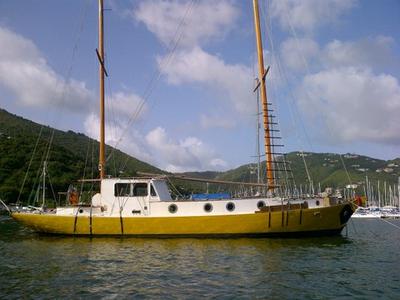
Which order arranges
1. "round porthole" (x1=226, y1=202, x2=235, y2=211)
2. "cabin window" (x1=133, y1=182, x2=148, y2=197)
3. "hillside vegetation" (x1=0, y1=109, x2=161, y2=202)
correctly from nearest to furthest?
"round porthole" (x1=226, y1=202, x2=235, y2=211) < "cabin window" (x1=133, y1=182, x2=148, y2=197) < "hillside vegetation" (x1=0, y1=109, x2=161, y2=202)

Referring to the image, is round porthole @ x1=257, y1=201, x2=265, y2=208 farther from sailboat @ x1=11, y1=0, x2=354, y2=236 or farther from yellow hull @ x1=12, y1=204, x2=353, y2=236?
yellow hull @ x1=12, y1=204, x2=353, y2=236

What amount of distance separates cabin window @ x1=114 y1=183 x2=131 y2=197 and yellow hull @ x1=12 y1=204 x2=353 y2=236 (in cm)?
170

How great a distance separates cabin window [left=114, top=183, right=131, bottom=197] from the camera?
2698 centimetres

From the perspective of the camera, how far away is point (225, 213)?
2548 centimetres

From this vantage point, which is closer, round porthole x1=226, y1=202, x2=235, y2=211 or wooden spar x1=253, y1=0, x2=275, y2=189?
round porthole x1=226, y1=202, x2=235, y2=211

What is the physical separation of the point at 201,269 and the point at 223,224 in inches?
357

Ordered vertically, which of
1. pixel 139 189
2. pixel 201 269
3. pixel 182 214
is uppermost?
pixel 139 189

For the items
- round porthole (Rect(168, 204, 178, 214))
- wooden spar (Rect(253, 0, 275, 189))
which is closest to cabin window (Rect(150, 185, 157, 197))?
round porthole (Rect(168, 204, 178, 214))

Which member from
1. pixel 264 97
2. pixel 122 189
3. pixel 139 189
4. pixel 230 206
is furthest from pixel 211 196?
pixel 264 97

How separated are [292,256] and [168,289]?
794 centimetres

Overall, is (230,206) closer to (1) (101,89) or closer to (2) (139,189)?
(2) (139,189)

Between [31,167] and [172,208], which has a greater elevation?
[31,167]

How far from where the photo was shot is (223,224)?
25344mm

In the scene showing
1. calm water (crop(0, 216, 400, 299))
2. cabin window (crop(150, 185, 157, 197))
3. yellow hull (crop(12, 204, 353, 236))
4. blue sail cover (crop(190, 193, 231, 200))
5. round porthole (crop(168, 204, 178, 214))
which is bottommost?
calm water (crop(0, 216, 400, 299))
